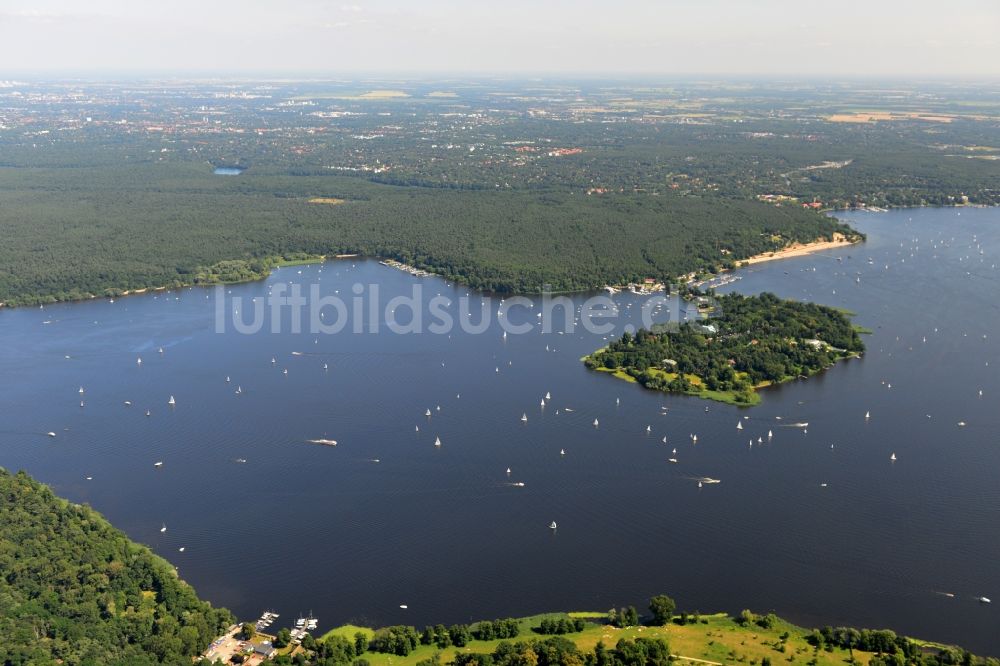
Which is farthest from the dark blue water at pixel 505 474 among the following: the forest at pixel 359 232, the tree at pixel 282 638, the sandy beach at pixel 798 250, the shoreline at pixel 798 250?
the sandy beach at pixel 798 250

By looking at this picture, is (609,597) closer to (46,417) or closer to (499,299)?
(46,417)

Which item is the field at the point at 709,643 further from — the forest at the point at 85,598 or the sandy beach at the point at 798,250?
the sandy beach at the point at 798,250

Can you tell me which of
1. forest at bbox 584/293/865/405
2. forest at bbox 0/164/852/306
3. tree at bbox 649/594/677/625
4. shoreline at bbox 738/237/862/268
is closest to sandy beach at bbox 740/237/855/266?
shoreline at bbox 738/237/862/268

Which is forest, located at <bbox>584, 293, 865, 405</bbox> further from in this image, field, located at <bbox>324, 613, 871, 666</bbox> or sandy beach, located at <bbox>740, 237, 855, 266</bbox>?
sandy beach, located at <bbox>740, 237, 855, 266</bbox>

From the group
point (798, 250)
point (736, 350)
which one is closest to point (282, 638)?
point (736, 350)

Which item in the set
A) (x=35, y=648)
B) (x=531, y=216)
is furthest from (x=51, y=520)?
(x=531, y=216)

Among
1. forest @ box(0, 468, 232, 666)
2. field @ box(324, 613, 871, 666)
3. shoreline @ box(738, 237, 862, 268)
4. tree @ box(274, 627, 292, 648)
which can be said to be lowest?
tree @ box(274, 627, 292, 648)
